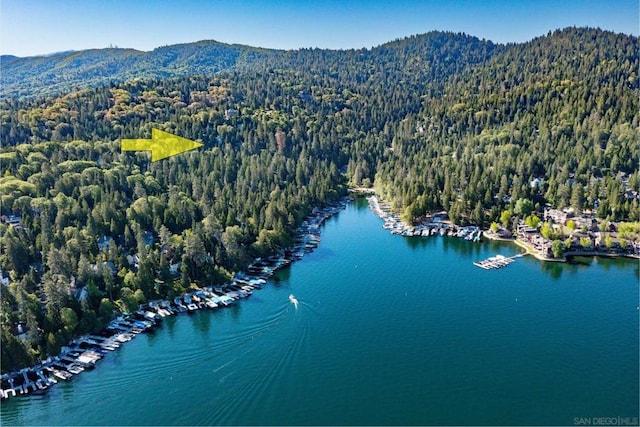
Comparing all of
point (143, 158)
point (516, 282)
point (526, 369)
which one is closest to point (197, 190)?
point (143, 158)

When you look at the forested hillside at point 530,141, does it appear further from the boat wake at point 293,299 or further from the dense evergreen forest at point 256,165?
the boat wake at point 293,299

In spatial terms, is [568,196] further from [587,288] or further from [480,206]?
[587,288]

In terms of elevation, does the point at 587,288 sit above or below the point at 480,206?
below

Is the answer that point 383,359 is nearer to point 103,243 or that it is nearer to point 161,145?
point 103,243

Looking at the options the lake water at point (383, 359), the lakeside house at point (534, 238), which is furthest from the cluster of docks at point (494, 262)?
the lakeside house at point (534, 238)

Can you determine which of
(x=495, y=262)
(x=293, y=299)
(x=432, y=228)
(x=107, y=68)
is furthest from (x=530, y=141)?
(x=107, y=68)

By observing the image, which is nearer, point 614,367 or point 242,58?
point 614,367

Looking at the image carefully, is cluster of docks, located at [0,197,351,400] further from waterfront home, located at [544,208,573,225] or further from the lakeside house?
waterfront home, located at [544,208,573,225]

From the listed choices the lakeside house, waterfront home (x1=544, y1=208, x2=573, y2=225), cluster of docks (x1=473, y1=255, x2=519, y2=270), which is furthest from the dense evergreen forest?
cluster of docks (x1=473, y1=255, x2=519, y2=270)
